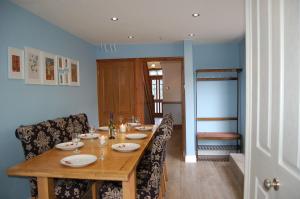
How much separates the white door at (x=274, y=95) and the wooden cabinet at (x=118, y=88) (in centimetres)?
348

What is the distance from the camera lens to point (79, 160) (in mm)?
1765

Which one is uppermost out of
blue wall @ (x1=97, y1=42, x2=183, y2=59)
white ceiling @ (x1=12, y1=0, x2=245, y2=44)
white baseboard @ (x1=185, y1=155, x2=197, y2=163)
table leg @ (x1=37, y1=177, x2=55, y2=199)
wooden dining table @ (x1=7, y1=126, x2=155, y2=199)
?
white ceiling @ (x1=12, y1=0, x2=245, y2=44)

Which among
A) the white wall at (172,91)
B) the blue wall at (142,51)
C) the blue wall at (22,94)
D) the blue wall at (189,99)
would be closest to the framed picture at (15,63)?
the blue wall at (22,94)

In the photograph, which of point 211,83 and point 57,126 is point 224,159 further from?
point 57,126

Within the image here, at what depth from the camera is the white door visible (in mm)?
847

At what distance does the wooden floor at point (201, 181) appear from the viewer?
2.81 metres

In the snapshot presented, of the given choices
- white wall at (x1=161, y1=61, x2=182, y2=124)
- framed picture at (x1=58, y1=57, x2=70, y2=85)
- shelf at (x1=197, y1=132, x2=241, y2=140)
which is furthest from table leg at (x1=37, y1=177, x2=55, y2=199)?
white wall at (x1=161, y1=61, x2=182, y2=124)

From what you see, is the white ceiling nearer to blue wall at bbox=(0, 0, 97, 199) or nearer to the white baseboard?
blue wall at bbox=(0, 0, 97, 199)

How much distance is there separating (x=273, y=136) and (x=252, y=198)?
1.72ft

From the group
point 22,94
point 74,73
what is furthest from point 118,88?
point 22,94

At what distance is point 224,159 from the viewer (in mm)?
4297

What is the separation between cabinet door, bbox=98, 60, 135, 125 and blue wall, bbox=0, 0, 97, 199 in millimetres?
1169

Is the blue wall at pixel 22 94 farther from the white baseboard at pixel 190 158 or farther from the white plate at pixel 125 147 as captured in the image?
the white baseboard at pixel 190 158

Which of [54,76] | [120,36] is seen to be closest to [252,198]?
[54,76]
